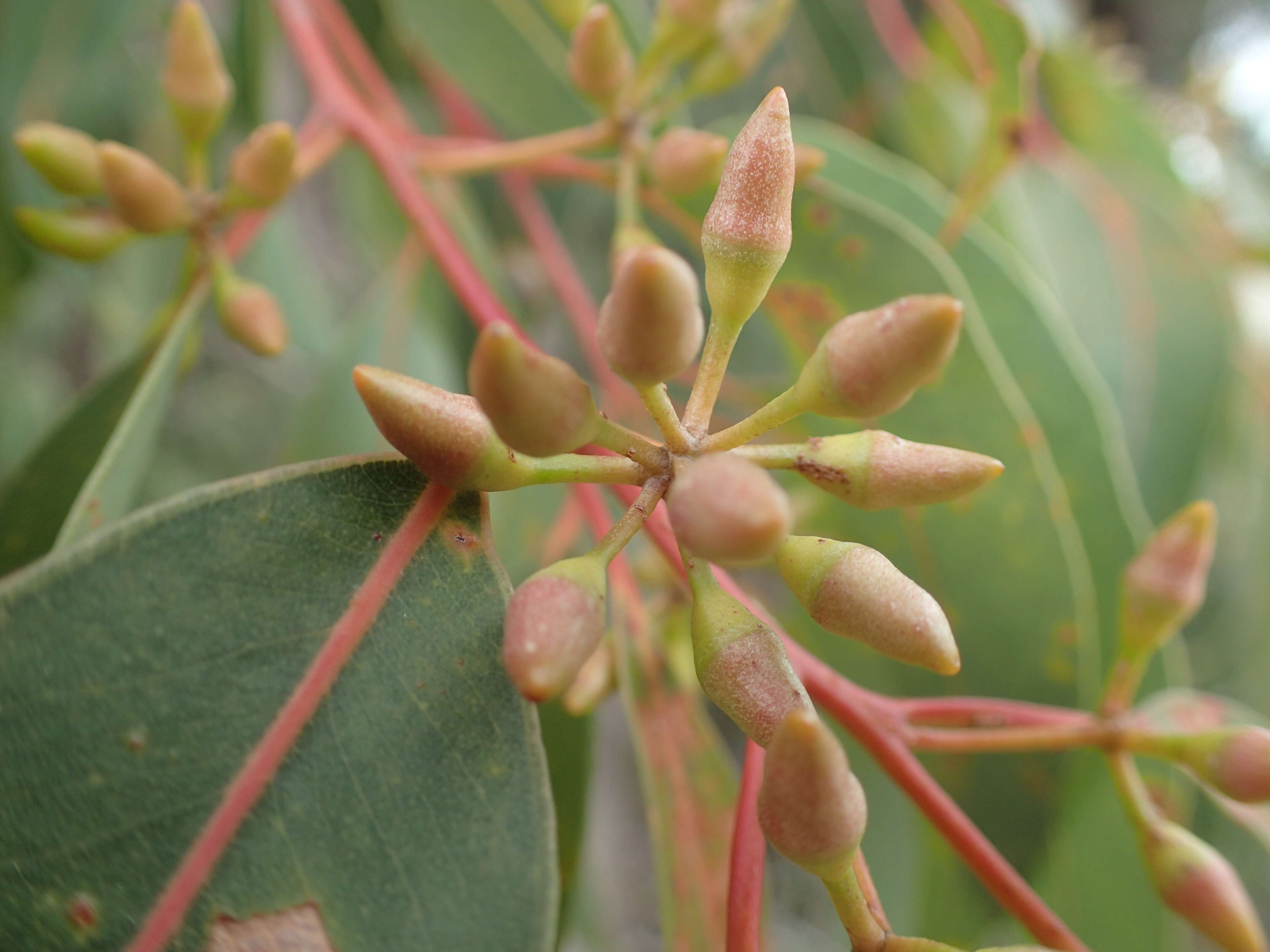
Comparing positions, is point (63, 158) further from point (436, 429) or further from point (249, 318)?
point (436, 429)

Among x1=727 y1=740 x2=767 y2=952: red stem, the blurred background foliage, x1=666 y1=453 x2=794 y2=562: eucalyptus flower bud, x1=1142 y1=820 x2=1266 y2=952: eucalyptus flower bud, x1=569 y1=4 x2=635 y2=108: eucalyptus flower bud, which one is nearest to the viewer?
x1=666 y1=453 x2=794 y2=562: eucalyptus flower bud

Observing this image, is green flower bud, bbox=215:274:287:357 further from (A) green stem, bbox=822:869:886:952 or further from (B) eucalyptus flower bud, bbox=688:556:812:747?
(A) green stem, bbox=822:869:886:952

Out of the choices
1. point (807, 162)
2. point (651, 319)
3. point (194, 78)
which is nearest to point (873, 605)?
point (651, 319)

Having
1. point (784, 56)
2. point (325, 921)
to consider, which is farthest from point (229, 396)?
point (325, 921)

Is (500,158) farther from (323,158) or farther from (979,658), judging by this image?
(979,658)

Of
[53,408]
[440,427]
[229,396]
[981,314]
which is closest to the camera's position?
[440,427]

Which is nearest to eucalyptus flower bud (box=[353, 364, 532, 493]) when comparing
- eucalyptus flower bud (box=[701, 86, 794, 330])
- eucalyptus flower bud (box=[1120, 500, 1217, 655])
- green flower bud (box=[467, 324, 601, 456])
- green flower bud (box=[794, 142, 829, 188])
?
green flower bud (box=[467, 324, 601, 456])
